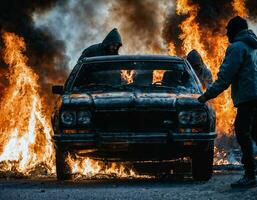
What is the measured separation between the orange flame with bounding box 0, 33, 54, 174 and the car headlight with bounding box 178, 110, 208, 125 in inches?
236

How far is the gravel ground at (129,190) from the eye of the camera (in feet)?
22.8

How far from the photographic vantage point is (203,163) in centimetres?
882

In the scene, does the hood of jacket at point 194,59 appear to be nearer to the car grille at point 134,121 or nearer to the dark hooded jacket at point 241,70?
the car grille at point 134,121

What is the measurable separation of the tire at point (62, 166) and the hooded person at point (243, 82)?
7.49 feet

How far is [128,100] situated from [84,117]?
59 cm

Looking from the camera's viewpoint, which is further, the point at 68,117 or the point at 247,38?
the point at 68,117

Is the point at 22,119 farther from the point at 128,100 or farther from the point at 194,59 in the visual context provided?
the point at 128,100

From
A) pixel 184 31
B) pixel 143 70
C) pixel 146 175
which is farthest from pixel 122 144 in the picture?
pixel 184 31

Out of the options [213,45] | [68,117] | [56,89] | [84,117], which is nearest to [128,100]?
[84,117]

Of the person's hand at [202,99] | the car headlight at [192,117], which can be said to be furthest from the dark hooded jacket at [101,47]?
the person's hand at [202,99]

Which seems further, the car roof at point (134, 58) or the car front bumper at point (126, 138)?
the car roof at point (134, 58)

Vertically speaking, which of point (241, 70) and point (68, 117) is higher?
point (241, 70)

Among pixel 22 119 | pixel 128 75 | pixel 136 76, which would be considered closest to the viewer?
pixel 136 76

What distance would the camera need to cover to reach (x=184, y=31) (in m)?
26.8
